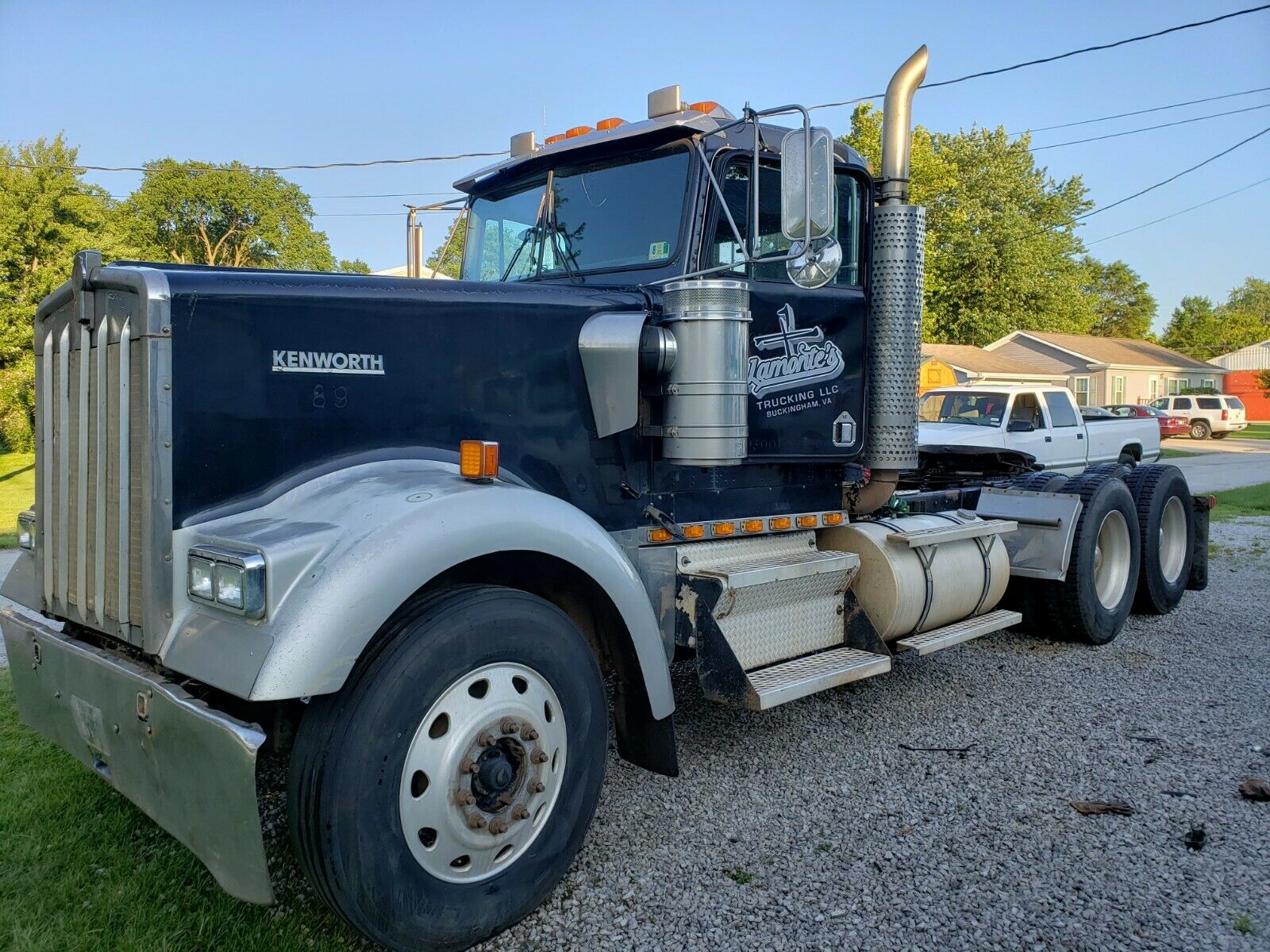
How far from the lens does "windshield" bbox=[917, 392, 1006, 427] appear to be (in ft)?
45.2

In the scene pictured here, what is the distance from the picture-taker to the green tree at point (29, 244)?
2289 cm

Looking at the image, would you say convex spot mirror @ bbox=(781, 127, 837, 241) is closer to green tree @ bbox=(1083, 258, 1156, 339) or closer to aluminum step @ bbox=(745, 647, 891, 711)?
aluminum step @ bbox=(745, 647, 891, 711)

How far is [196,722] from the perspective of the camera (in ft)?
8.25

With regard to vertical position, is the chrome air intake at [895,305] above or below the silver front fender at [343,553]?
above

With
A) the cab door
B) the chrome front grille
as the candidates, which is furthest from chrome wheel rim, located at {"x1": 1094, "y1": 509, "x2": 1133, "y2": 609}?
the chrome front grille

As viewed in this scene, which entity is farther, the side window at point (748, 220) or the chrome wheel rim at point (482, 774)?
the side window at point (748, 220)

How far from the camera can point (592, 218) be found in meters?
4.37

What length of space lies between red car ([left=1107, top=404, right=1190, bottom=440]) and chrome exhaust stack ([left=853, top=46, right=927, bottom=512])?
3065 centimetres

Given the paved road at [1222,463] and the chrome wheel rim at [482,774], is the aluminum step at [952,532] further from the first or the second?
the paved road at [1222,463]

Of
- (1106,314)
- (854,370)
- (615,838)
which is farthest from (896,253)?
(1106,314)

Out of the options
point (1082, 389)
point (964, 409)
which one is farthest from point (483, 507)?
point (1082, 389)

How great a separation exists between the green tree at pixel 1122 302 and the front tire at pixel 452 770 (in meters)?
83.1

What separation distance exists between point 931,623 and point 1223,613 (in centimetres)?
377

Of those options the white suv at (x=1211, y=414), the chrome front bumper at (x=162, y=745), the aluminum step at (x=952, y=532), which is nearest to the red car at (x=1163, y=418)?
the white suv at (x=1211, y=414)
